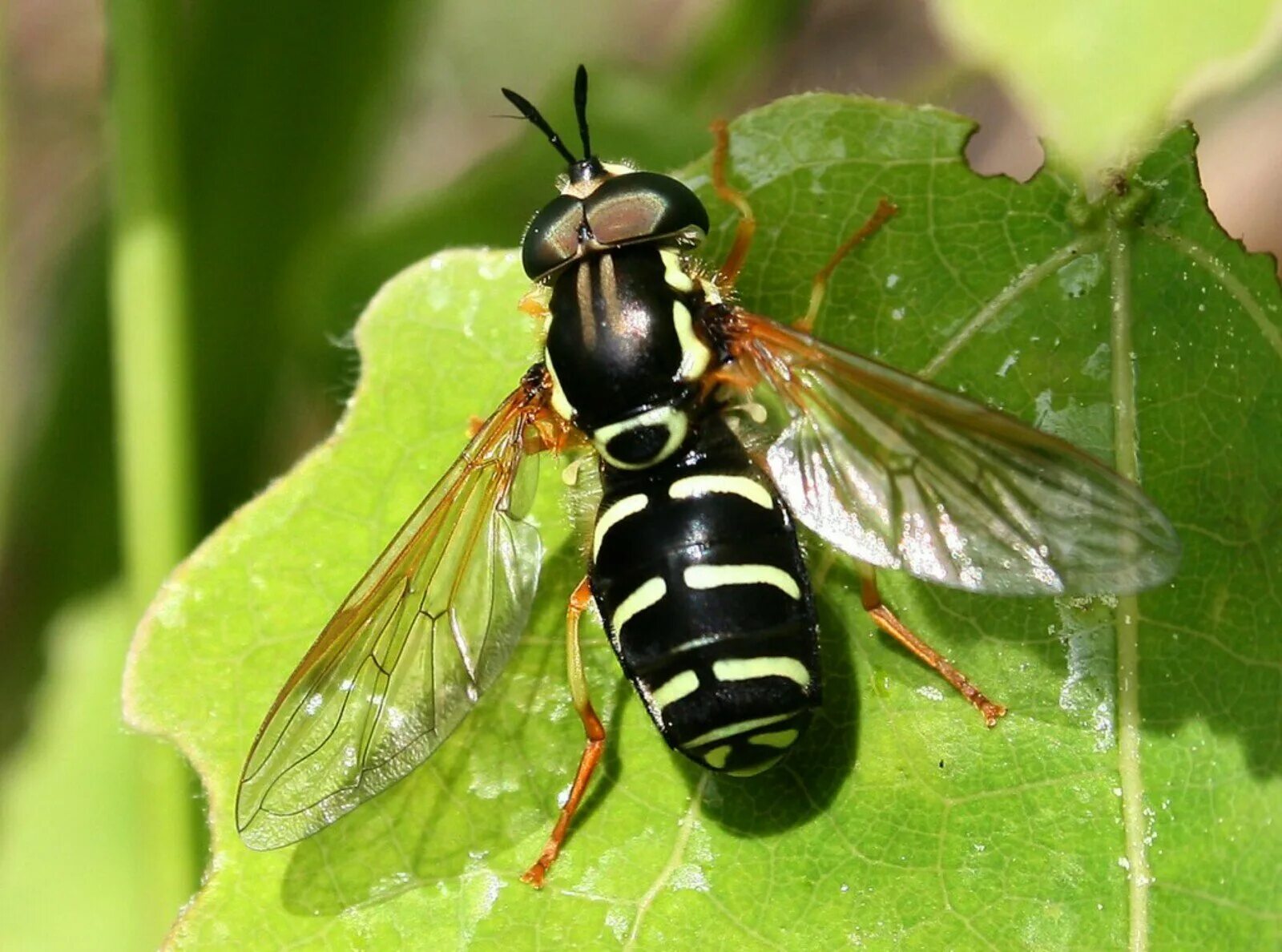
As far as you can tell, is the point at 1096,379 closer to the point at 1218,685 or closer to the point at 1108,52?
the point at 1218,685

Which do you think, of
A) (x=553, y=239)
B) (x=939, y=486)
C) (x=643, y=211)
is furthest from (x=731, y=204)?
(x=939, y=486)

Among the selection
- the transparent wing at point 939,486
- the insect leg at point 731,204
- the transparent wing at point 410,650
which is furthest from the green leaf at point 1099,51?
the transparent wing at point 410,650

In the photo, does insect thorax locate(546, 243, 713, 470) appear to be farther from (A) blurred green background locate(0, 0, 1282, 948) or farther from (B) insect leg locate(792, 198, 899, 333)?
(A) blurred green background locate(0, 0, 1282, 948)

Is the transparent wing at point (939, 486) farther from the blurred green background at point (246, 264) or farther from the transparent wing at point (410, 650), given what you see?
the blurred green background at point (246, 264)

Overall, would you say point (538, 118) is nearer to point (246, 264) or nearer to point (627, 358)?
point (627, 358)

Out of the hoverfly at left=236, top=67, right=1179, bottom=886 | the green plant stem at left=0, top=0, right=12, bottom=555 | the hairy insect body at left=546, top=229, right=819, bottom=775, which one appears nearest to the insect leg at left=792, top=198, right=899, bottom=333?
the hoverfly at left=236, top=67, right=1179, bottom=886

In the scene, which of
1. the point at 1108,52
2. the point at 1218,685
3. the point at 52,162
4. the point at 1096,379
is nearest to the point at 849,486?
the point at 1096,379
